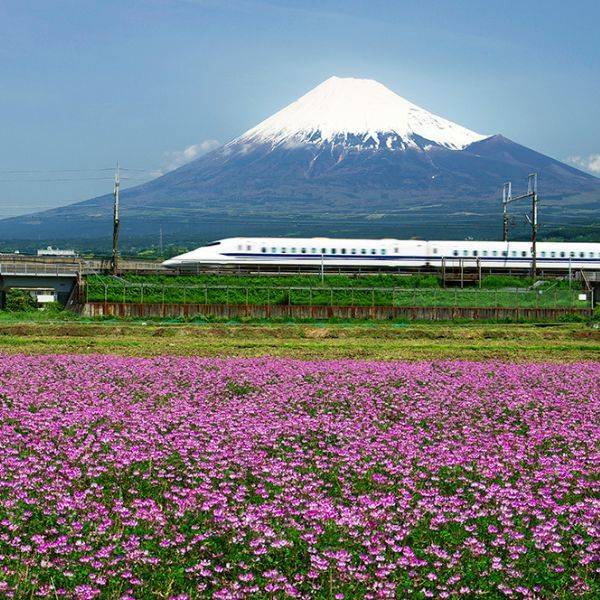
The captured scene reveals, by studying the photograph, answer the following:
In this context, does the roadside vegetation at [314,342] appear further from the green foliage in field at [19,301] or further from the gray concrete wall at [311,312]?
the green foliage in field at [19,301]

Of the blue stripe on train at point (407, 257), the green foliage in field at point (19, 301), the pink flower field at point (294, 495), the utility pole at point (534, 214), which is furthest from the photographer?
the blue stripe on train at point (407, 257)

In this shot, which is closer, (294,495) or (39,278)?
(294,495)

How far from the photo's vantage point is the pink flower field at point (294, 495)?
26.9 ft

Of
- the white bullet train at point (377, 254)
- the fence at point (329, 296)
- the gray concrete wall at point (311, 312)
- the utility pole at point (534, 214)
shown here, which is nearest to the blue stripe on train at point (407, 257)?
the white bullet train at point (377, 254)

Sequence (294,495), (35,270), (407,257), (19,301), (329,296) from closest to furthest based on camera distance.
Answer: (294,495) < (329,296) < (19,301) < (35,270) < (407,257)

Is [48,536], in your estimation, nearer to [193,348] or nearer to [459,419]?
[459,419]

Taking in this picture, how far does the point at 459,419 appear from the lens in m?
15.0

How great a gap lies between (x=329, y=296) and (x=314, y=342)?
82.4ft

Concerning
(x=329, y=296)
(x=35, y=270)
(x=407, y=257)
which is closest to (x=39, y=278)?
(x=35, y=270)

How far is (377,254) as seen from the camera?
8075 centimetres

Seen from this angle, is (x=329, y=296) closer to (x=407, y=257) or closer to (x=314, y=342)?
(x=407, y=257)

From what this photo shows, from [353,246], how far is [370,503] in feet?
233

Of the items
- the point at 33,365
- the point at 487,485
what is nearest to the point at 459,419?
the point at 487,485

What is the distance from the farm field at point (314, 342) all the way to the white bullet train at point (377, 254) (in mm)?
29227
